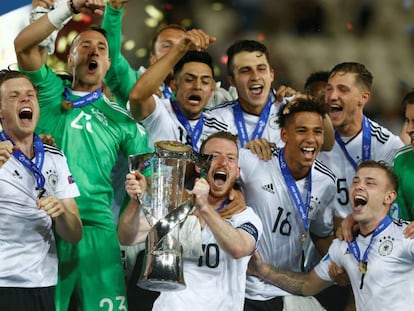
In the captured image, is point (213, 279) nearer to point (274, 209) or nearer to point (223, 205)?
point (223, 205)

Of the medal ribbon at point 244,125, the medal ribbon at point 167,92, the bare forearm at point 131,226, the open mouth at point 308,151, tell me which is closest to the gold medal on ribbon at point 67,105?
the medal ribbon at point 167,92

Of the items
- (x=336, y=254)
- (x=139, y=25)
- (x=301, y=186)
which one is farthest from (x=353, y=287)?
(x=139, y=25)

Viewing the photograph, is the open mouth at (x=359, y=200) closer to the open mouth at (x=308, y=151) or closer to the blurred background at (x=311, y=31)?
the open mouth at (x=308, y=151)

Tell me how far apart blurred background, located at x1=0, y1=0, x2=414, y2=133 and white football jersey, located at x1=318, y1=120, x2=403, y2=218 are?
770mm

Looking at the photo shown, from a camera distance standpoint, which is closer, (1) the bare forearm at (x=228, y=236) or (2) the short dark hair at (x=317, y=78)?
(1) the bare forearm at (x=228, y=236)

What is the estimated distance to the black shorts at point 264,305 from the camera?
5.38 meters

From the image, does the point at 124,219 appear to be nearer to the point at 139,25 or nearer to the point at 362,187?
the point at 362,187

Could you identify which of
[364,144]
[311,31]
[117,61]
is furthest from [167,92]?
[311,31]

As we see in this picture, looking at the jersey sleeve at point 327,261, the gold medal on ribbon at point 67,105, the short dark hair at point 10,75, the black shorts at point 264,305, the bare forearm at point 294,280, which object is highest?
the short dark hair at point 10,75

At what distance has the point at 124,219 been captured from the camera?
5086 millimetres

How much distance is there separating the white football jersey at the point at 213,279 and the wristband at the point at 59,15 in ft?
3.25

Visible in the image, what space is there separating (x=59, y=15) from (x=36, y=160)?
605 mm

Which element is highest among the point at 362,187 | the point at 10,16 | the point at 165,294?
the point at 10,16

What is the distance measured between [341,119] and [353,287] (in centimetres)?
84
